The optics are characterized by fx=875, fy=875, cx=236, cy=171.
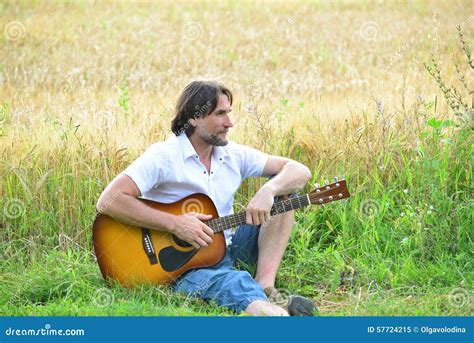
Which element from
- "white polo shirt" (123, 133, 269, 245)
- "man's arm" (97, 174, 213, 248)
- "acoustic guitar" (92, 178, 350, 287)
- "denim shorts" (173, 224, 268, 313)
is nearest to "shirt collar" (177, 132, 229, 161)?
"white polo shirt" (123, 133, 269, 245)

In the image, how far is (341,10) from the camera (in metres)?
16.3

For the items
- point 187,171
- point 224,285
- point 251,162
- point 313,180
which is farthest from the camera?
point 313,180

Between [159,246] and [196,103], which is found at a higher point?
[196,103]

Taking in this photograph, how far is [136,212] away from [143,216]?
2.0 inches

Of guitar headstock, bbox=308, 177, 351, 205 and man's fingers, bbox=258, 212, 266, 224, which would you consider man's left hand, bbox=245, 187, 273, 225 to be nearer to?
man's fingers, bbox=258, 212, 266, 224

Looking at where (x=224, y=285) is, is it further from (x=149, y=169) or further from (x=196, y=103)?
(x=196, y=103)

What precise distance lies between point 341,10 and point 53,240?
11047 mm

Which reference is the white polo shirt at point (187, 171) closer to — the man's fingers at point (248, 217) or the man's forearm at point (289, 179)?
the man's forearm at point (289, 179)

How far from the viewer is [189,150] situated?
221 inches

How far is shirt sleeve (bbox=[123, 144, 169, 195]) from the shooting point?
5.44 meters

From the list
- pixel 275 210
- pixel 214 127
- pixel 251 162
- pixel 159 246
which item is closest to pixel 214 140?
pixel 214 127

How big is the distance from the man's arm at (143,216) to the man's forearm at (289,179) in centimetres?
53

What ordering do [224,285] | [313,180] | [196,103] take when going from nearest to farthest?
[224,285], [196,103], [313,180]
